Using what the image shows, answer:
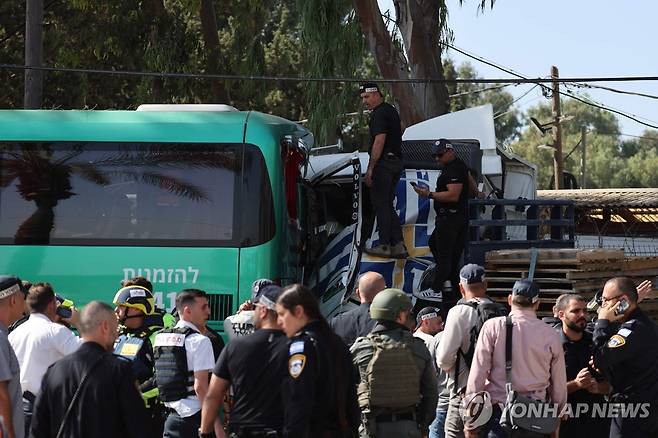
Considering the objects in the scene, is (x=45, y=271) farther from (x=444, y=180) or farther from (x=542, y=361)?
(x=542, y=361)

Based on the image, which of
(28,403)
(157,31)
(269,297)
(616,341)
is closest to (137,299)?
(28,403)

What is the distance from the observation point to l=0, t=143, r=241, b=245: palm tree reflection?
12203mm

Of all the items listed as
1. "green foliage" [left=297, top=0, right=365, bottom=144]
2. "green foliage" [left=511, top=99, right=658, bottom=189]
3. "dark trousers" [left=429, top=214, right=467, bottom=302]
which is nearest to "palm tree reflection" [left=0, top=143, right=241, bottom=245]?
→ "dark trousers" [left=429, top=214, right=467, bottom=302]

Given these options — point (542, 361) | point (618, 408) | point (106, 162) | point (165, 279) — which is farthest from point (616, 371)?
point (106, 162)

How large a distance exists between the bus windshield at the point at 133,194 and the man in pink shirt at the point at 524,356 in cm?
431

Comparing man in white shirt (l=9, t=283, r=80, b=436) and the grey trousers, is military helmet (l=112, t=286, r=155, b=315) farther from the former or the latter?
the grey trousers

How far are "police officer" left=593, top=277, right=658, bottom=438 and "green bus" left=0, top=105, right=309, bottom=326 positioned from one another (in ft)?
13.5

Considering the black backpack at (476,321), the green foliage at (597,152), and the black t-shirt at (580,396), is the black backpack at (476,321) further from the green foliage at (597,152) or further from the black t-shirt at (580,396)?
the green foliage at (597,152)

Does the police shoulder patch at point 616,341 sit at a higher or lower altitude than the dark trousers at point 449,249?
lower

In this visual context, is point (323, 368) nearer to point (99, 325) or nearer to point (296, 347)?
point (296, 347)

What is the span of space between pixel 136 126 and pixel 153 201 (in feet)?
2.95

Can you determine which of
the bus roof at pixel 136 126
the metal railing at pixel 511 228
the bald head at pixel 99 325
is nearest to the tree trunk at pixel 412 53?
the metal railing at pixel 511 228

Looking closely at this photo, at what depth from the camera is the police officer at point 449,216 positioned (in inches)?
506

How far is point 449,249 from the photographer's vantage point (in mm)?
12883
